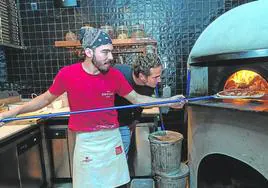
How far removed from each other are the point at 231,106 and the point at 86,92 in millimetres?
718

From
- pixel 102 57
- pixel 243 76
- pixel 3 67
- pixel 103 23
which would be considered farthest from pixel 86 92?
pixel 3 67

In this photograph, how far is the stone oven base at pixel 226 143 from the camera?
1.06 metres

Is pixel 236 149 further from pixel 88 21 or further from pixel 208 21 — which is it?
pixel 88 21

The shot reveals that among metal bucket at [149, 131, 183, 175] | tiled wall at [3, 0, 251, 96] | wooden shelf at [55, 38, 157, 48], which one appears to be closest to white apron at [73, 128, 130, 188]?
metal bucket at [149, 131, 183, 175]

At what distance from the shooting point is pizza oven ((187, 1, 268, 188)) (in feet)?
3.52

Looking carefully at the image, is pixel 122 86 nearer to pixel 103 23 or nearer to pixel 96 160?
pixel 96 160

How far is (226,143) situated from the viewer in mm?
1213

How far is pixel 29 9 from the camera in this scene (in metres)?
2.85

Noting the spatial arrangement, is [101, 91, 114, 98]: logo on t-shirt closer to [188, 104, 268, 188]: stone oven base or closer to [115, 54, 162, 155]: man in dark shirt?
[115, 54, 162, 155]: man in dark shirt

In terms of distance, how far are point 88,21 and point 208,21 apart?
1308 millimetres

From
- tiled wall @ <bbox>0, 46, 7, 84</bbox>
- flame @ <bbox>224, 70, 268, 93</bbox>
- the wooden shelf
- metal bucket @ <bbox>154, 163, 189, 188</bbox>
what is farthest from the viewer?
tiled wall @ <bbox>0, 46, 7, 84</bbox>

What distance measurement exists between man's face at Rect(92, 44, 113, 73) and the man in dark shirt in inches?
11.5

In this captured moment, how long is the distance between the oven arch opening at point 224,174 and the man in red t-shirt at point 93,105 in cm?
38

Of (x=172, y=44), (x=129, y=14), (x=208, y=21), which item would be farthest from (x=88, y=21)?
(x=208, y=21)
